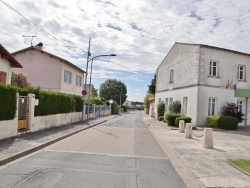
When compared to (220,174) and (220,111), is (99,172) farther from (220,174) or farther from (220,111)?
(220,111)

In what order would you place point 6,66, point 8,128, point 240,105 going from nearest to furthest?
point 8,128
point 6,66
point 240,105

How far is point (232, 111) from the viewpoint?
2455 cm

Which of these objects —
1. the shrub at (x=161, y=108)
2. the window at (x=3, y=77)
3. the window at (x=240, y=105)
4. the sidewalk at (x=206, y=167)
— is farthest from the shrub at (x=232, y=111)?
the window at (x=3, y=77)

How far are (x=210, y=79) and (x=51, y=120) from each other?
46.2 ft

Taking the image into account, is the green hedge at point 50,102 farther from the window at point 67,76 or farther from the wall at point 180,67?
the wall at point 180,67

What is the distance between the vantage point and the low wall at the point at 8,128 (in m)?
11.6

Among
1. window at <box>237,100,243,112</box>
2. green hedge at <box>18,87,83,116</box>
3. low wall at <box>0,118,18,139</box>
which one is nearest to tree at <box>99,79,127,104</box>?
window at <box>237,100,243,112</box>

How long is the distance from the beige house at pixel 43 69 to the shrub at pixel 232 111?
17416 mm

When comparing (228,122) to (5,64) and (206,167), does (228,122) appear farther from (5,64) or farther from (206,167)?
(5,64)

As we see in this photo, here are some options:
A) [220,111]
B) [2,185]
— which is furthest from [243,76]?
[2,185]

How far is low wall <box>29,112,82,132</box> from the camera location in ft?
50.9

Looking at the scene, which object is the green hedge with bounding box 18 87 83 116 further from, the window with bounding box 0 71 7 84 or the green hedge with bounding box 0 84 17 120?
the window with bounding box 0 71 7 84

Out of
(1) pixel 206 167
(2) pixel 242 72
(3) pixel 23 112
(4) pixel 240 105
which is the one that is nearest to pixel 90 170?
(1) pixel 206 167

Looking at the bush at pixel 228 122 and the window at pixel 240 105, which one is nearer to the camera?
the bush at pixel 228 122
